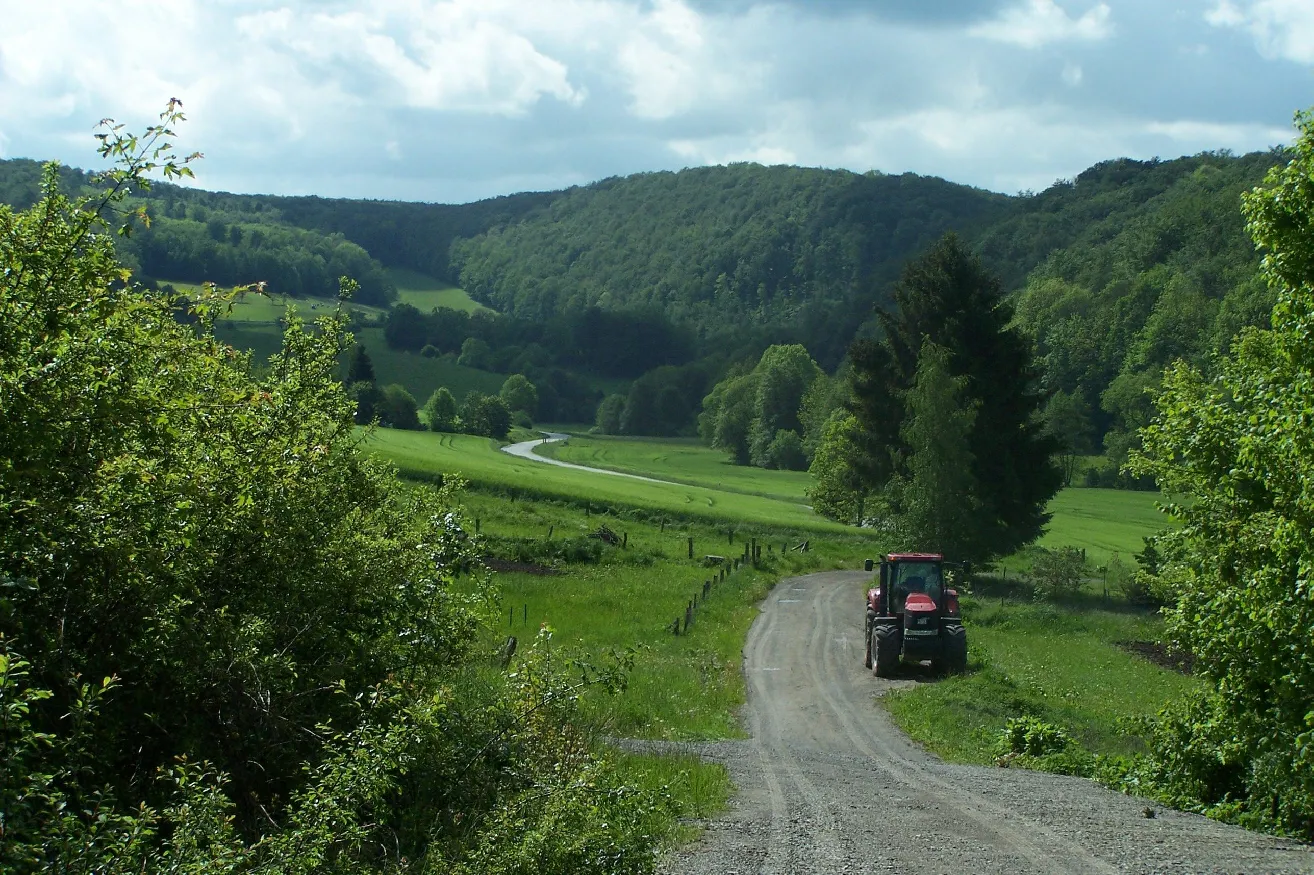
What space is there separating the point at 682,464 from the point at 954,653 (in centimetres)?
7680

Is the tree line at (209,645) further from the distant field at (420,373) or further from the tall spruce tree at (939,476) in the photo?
the distant field at (420,373)

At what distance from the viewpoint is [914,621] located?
24.6 m

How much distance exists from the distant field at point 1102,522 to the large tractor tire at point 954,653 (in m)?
28.4

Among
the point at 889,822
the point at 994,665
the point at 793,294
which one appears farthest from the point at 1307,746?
the point at 793,294

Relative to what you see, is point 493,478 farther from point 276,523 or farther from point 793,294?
point 793,294

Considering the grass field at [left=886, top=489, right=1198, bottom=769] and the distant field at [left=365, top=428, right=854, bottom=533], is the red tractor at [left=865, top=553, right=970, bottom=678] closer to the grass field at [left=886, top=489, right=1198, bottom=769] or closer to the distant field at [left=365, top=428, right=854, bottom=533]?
the grass field at [left=886, top=489, right=1198, bottom=769]

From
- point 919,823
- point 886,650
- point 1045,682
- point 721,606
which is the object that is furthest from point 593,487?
point 919,823

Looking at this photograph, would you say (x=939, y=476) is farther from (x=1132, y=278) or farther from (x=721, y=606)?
(x=1132, y=278)

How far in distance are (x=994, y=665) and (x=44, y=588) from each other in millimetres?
23443

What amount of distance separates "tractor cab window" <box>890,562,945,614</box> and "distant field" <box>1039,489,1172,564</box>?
2717 centimetres

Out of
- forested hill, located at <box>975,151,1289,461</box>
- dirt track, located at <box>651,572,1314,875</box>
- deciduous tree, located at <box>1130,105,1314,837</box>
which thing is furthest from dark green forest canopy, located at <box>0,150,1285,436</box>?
dirt track, located at <box>651,572,1314,875</box>

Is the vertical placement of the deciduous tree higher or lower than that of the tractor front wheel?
higher

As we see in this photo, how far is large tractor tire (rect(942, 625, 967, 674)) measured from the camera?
79.5 feet

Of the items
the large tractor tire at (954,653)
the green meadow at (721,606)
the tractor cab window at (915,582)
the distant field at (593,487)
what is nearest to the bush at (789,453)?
the green meadow at (721,606)
